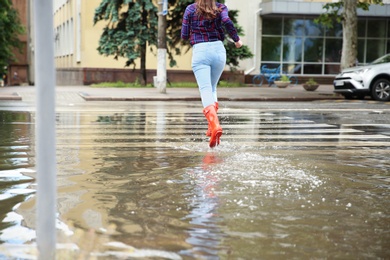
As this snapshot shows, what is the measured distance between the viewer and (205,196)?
5.39m

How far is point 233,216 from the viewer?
4.71 m

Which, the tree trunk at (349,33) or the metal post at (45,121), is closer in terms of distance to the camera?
the metal post at (45,121)

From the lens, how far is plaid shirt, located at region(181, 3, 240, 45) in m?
8.53

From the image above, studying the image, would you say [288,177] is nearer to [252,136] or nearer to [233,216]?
[233,216]

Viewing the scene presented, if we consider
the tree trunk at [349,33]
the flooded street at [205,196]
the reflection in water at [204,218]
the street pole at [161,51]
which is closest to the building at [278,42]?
the tree trunk at [349,33]

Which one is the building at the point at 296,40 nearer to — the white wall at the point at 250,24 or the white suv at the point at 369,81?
the white wall at the point at 250,24

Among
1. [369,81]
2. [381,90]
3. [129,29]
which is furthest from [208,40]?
[129,29]

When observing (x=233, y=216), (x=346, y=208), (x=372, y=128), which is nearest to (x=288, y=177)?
(x=346, y=208)

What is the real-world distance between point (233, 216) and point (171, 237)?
2.26ft

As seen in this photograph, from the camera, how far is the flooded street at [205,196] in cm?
399

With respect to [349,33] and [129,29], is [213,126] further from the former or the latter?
[129,29]

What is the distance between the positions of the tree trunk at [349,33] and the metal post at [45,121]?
77.9 feet

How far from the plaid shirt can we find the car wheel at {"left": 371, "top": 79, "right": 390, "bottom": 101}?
14.3 metres

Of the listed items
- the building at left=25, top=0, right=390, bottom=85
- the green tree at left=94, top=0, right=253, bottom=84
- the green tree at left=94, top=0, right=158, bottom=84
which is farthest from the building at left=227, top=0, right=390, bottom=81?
the green tree at left=94, top=0, right=158, bottom=84
